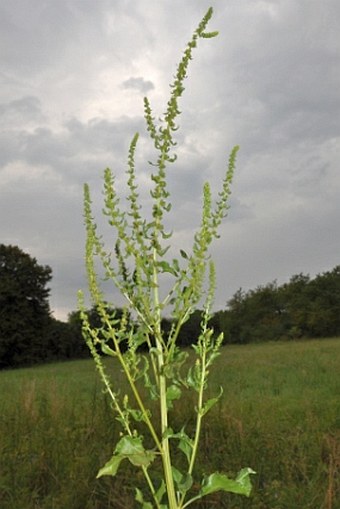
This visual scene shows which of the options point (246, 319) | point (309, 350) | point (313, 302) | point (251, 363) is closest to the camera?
point (251, 363)

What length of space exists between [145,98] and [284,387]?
13980mm

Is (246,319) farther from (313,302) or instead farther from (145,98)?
(145,98)

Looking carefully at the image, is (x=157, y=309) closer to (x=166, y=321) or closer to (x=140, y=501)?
(x=140, y=501)

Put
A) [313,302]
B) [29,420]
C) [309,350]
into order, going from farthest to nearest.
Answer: [313,302], [309,350], [29,420]

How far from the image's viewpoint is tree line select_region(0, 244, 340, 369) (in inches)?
1613

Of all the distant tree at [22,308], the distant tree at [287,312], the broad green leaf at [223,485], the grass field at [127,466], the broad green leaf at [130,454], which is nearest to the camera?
the broad green leaf at [130,454]

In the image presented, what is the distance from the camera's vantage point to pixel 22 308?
136 feet

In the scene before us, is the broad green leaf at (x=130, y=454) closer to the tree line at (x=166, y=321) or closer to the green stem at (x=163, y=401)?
the green stem at (x=163, y=401)

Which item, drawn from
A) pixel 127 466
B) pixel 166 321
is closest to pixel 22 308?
pixel 166 321

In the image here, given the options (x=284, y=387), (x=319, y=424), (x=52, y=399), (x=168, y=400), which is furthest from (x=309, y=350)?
(x=168, y=400)

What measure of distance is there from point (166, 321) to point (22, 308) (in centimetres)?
1414

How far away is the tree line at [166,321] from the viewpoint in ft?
134

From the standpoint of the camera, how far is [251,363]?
22.5 meters

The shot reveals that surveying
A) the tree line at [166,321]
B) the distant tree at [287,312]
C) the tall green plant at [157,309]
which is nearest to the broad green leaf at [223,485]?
the tall green plant at [157,309]
